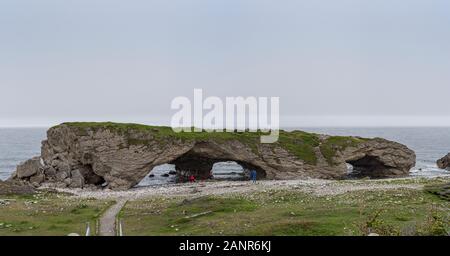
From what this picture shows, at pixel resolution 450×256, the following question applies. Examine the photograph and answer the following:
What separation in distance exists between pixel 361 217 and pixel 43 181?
52.8 m

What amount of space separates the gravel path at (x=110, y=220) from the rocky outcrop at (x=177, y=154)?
19653mm

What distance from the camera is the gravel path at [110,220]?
28.0 metres

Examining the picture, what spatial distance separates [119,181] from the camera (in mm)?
65125

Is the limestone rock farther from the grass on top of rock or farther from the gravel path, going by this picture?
the gravel path

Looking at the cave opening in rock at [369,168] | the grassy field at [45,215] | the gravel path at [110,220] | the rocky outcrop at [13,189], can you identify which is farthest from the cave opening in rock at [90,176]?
the cave opening in rock at [369,168]

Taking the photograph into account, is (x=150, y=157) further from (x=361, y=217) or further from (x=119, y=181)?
(x=361, y=217)

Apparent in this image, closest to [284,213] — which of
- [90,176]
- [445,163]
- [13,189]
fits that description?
[13,189]

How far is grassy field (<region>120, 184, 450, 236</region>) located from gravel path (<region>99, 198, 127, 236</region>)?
884mm

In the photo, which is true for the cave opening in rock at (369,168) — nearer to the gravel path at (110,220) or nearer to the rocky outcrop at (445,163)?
the rocky outcrop at (445,163)

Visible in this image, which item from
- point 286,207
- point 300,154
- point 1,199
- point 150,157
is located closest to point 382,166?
point 300,154

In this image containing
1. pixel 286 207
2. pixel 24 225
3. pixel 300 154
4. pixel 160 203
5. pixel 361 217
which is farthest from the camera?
pixel 300 154

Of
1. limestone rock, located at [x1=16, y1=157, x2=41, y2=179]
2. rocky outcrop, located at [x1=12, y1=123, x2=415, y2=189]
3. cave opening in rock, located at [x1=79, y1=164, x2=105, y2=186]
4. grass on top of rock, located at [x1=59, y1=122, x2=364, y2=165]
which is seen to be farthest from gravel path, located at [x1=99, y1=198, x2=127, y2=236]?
cave opening in rock, located at [x1=79, y1=164, x2=105, y2=186]
